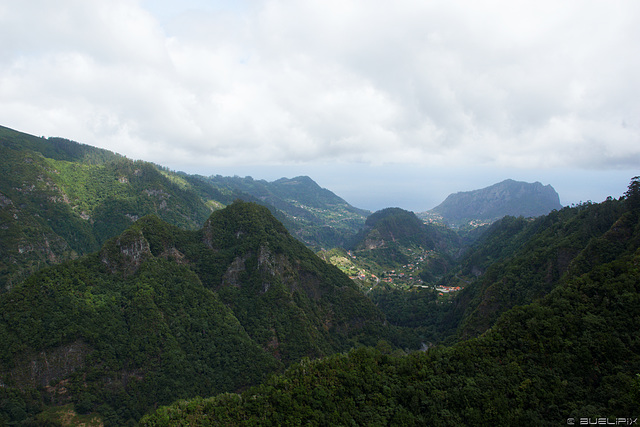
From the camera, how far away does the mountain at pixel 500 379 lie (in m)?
26.7

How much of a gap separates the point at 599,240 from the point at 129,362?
7090 cm

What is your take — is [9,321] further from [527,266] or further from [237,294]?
[527,266]

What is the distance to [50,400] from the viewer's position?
37156 millimetres

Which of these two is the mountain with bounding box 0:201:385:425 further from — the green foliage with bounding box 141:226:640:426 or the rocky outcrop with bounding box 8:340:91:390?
the green foliage with bounding box 141:226:640:426

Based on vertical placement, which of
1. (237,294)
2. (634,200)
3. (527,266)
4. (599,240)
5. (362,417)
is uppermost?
(634,200)

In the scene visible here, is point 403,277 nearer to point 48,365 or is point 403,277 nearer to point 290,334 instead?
point 290,334

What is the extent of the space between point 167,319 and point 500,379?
4739cm

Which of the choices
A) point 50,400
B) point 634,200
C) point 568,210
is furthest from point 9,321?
point 568,210
